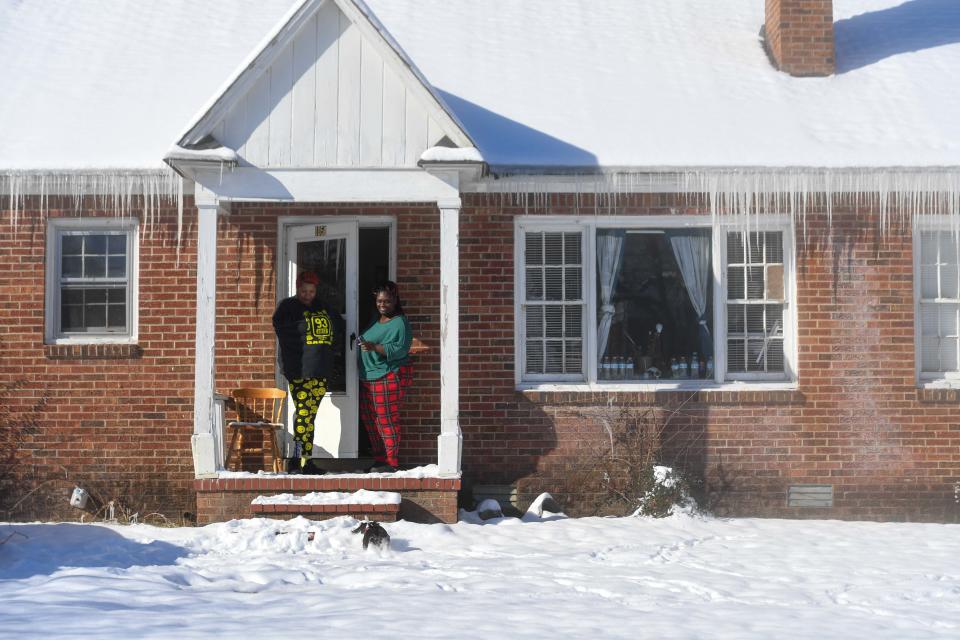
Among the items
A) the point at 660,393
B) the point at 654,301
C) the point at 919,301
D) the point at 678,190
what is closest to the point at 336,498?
the point at 660,393

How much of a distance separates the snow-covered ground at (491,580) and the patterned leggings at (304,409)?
3.54ft

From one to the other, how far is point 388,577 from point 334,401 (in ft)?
11.3

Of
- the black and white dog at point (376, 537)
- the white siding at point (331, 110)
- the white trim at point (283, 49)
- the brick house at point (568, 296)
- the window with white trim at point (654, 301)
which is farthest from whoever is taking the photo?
the window with white trim at point (654, 301)

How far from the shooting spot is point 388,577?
7.67 metres

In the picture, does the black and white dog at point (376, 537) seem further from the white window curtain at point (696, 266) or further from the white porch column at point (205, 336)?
the white window curtain at point (696, 266)

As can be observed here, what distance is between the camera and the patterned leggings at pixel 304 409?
10188mm

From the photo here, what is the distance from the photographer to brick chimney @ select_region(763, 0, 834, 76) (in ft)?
40.2

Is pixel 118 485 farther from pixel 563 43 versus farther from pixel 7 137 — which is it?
pixel 563 43

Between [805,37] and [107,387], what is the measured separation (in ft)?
26.2

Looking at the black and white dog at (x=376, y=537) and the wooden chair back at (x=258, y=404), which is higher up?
the wooden chair back at (x=258, y=404)

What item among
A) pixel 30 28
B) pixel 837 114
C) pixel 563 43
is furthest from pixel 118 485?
pixel 837 114

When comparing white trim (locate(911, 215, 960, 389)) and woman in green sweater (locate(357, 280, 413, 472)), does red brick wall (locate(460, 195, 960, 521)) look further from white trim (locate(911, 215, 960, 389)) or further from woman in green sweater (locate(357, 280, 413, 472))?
woman in green sweater (locate(357, 280, 413, 472))

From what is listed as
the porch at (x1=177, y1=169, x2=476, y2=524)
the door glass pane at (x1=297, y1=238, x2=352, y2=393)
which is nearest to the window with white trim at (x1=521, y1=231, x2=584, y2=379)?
the porch at (x1=177, y1=169, x2=476, y2=524)

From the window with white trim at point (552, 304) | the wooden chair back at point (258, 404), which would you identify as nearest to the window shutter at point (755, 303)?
the window with white trim at point (552, 304)
